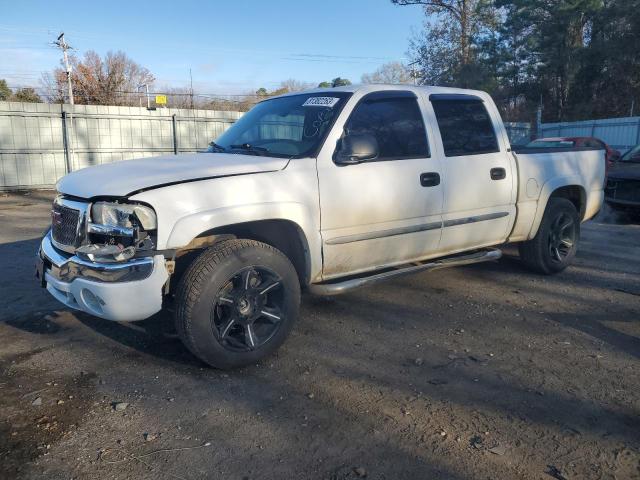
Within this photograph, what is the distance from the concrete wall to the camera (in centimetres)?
1493

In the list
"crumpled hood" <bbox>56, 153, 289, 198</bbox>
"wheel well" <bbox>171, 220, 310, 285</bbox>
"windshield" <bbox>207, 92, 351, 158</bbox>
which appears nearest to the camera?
"crumpled hood" <bbox>56, 153, 289, 198</bbox>

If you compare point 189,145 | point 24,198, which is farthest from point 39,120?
point 189,145

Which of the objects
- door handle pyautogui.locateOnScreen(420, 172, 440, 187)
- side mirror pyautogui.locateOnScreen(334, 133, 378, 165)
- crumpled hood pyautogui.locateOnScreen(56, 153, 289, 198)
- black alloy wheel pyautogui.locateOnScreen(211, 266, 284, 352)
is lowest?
black alloy wheel pyautogui.locateOnScreen(211, 266, 284, 352)

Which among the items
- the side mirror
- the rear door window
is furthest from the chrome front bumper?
the rear door window

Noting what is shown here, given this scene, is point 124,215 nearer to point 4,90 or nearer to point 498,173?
point 498,173

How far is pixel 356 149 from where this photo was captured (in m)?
3.96

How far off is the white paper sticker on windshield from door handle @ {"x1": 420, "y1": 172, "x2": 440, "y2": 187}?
944 millimetres

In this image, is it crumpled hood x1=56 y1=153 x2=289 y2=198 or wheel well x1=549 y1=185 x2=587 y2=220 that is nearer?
crumpled hood x1=56 y1=153 x2=289 y2=198

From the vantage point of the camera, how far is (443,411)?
3.11 m

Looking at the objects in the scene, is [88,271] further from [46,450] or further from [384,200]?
[384,200]

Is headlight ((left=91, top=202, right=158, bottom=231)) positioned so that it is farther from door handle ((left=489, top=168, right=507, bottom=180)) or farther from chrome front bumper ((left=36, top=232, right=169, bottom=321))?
door handle ((left=489, top=168, right=507, bottom=180))

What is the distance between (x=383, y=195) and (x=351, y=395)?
5.37 feet

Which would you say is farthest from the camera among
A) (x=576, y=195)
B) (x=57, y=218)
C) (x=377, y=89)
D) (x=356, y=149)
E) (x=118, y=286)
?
(x=576, y=195)

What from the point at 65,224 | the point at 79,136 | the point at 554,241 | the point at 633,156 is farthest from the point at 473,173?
the point at 79,136
